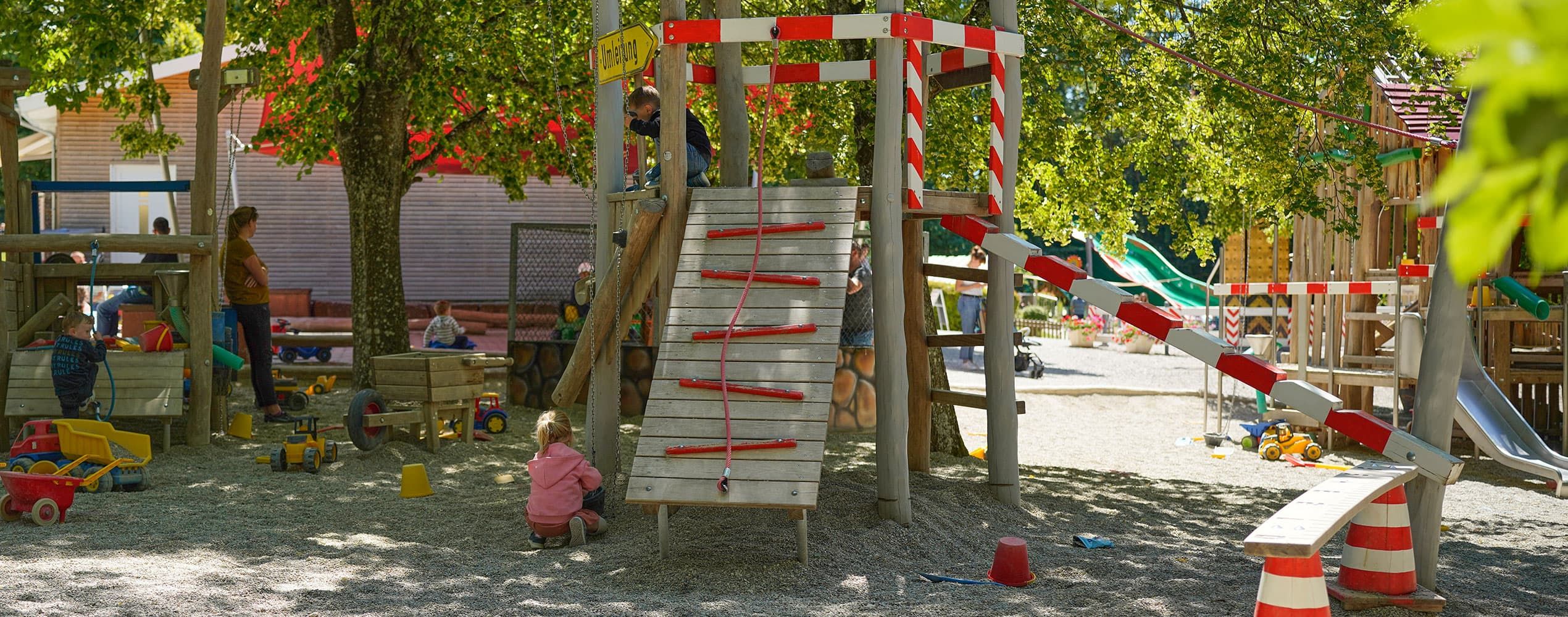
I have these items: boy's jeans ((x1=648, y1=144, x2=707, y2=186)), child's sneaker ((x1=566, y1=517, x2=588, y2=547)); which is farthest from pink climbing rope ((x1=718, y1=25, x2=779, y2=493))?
child's sneaker ((x1=566, y1=517, x2=588, y2=547))

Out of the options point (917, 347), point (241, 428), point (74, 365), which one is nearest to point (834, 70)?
point (917, 347)

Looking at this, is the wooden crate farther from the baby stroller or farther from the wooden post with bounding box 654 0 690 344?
the baby stroller

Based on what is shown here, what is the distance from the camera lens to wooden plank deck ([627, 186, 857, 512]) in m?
5.72

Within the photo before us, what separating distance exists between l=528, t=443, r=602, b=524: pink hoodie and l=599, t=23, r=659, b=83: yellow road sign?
203 cm

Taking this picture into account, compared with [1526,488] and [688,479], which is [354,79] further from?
[1526,488]

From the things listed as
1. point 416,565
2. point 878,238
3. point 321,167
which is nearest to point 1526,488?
point 878,238

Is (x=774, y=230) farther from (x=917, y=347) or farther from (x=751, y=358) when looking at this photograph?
(x=917, y=347)

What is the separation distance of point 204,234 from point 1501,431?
381 inches

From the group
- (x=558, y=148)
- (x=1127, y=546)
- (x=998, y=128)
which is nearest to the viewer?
(x=1127, y=546)

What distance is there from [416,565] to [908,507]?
8.28ft

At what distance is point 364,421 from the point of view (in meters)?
9.16

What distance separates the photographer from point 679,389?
246 inches

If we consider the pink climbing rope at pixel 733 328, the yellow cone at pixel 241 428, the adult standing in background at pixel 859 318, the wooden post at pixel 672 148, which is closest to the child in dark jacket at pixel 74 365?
the yellow cone at pixel 241 428

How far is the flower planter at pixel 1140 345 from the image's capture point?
23781 millimetres
